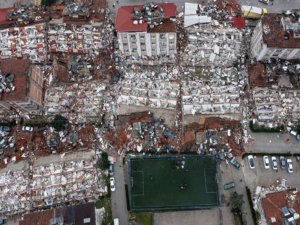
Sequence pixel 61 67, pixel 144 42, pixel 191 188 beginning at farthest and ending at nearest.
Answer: pixel 61 67
pixel 144 42
pixel 191 188

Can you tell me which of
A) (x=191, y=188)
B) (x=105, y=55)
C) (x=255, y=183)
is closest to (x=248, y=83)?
(x=255, y=183)

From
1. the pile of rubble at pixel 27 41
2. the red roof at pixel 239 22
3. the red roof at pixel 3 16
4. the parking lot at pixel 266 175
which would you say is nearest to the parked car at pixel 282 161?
the parking lot at pixel 266 175

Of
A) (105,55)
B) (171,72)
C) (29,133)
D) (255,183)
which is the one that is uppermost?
(105,55)

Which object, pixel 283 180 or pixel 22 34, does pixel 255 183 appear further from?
pixel 22 34

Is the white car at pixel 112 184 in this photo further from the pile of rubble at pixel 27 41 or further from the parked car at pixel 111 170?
the pile of rubble at pixel 27 41

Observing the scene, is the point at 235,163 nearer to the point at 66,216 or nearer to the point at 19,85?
the point at 66,216

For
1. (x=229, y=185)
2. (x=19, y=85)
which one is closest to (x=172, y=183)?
(x=229, y=185)

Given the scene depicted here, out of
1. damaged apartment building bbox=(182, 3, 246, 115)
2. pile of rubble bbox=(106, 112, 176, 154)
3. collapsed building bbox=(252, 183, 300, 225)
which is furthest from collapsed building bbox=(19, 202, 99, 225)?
collapsed building bbox=(252, 183, 300, 225)

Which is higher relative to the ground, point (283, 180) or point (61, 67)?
point (61, 67)
